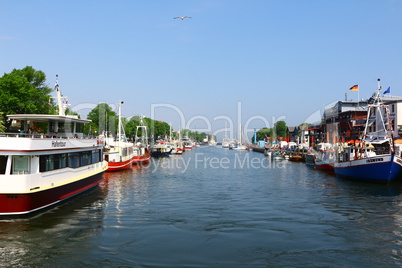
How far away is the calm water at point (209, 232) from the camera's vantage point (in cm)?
1466

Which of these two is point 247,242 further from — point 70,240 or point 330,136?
point 330,136

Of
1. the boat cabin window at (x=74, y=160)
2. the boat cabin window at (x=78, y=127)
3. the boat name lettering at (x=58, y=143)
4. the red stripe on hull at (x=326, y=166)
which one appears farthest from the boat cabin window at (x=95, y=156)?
the red stripe on hull at (x=326, y=166)

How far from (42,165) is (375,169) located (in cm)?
3513

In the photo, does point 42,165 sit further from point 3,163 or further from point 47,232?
point 47,232

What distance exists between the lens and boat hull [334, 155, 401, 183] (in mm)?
36625

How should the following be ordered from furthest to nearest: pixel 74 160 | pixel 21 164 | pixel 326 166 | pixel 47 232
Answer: pixel 326 166
pixel 74 160
pixel 21 164
pixel 47 232

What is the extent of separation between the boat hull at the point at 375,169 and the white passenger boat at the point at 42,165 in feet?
103

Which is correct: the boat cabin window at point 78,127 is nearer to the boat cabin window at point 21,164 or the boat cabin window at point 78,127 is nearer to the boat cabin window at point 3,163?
the boat cabin window at point 21,164

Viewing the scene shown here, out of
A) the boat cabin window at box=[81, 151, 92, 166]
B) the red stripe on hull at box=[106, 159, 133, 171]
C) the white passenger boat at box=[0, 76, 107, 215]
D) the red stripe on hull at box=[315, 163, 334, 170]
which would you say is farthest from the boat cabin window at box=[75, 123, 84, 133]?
the red stripe on hull at box=[315, 163, 334, 170]

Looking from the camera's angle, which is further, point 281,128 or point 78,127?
point 281,128

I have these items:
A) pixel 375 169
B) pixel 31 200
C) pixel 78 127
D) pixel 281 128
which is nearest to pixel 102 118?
pixel 78 127

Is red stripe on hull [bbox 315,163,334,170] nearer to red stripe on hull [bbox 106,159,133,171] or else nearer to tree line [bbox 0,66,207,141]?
red stripe on hull [bbox 106,159,133,171]

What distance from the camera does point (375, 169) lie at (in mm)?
38062

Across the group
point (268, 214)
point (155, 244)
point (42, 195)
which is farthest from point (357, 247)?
point (42, 195)
